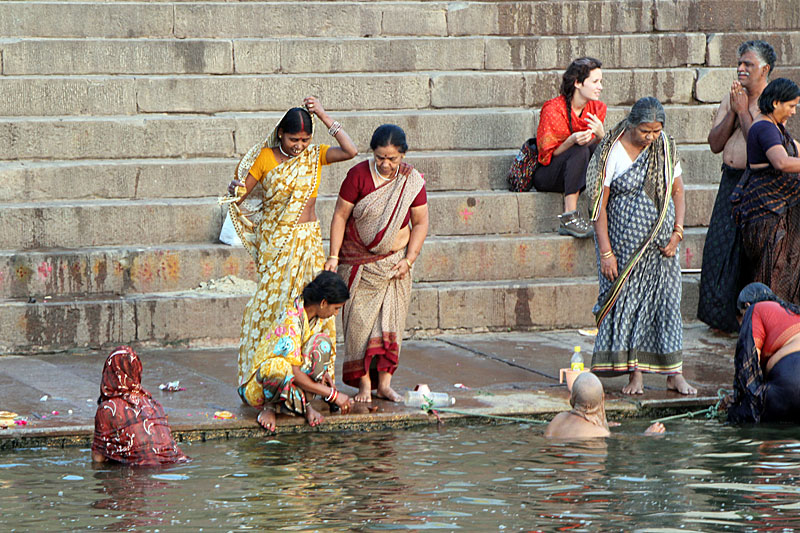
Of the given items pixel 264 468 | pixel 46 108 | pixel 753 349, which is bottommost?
pixel 264 468

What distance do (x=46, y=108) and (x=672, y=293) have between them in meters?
5.33

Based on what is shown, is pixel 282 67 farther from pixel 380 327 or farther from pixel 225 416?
pixel 225 416

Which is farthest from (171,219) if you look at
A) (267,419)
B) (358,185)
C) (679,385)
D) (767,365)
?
(767,365)

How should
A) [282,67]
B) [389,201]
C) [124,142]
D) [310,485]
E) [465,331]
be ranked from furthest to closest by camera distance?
[282,67] → [124,142] → [465,331] → [389,201] → [310,485]

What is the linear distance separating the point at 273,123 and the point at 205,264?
178cm

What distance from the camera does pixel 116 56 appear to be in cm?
1045

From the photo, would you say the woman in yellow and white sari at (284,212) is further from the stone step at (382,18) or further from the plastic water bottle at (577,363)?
the stone step at (382,18)

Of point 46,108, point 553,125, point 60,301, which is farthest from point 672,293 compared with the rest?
point 46,108

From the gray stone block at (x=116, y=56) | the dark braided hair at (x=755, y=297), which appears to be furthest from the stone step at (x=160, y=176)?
the dark braided hair at (x=755, y=297)

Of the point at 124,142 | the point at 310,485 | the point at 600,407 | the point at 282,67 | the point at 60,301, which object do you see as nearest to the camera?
the point at 310,485

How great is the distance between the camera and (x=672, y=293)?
7574mm

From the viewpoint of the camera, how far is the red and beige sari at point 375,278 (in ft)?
23.7

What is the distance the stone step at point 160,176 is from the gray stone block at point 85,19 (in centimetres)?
150

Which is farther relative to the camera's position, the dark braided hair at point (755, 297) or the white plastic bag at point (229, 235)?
the white plastic bag at point (229, 235)
